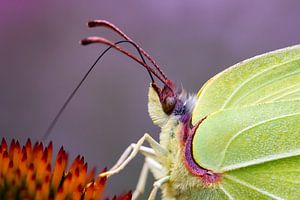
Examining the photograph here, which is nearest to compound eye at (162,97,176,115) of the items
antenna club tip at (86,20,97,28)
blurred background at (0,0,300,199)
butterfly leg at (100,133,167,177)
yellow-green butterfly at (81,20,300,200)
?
yellow-green butterfly at (81,20,300,200)

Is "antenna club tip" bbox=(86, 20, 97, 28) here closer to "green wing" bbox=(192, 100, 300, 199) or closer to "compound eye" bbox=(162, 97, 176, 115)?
"compound eye" bbox=(162, 97, 176, 115)

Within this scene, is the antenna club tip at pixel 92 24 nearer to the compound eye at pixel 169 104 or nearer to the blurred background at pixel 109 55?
the compound eye at pixel 169 104

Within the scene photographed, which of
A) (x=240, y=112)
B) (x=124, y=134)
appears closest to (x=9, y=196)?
(x=240, y=112)

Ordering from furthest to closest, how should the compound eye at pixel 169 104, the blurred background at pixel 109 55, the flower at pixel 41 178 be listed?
the blurred background at pixel 109 55 → the compound eye at pixel 169 104 → the flower at pixel 41 178

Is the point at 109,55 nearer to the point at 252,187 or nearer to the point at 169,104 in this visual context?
the point at 169,104

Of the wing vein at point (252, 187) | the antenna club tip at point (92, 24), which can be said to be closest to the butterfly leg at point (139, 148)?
the wing vein at point (252, 187)

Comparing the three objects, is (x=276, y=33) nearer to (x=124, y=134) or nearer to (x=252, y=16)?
(x=252, y=16)

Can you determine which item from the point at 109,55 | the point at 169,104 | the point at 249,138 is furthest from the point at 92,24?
the point at 109,55
